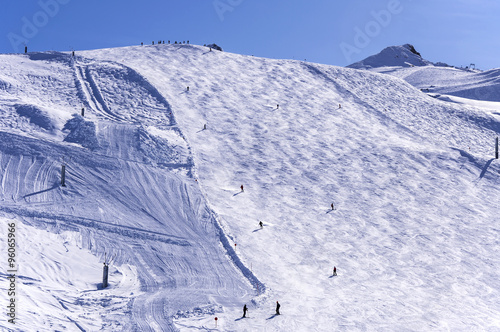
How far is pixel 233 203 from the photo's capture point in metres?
35.5

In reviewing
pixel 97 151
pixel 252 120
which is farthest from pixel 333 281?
pixel 252 120

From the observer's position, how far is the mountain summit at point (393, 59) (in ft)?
377

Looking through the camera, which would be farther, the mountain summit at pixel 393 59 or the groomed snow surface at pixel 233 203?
the mountain summit at pixel 393 59

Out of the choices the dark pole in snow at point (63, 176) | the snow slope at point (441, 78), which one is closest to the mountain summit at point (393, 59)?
the snow slope at point (441, 78)

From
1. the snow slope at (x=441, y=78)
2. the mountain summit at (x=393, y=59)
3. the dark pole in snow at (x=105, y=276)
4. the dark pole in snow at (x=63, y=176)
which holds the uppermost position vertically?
the mountain summit at (x=393, y=59)

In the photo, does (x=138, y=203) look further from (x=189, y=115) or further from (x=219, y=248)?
(x=189, y=115)

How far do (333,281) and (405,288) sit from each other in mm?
4153

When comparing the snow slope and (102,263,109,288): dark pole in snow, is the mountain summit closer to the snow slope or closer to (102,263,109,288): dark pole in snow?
the snow slope

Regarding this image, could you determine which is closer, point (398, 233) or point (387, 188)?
point (398, 233)

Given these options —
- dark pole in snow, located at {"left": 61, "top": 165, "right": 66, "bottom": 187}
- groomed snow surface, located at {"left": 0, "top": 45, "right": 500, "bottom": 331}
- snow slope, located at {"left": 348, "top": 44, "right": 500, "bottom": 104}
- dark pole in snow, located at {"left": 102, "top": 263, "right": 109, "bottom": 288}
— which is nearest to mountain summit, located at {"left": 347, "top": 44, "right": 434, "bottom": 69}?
snow slope, located at {"left": 348, "top": 44, "right": 500, "bottom": 104}

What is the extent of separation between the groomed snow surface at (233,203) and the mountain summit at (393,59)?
193 ft

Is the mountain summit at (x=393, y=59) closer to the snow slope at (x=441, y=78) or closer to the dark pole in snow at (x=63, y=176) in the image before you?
the snow slope at (x=441, y=78)

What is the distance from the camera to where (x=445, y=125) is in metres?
55.3

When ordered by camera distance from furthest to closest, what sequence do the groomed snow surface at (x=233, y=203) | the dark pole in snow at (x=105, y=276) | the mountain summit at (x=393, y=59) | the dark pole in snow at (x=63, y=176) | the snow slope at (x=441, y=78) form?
the mountain summit at (x=393, y=59) → the snow slope at (x=441, y=78) → the dark pole in snow at (x=63, y=176) → the groomed snow surface at (x=233, y=203) → the dark pole in snow at (x=105, y=276)
